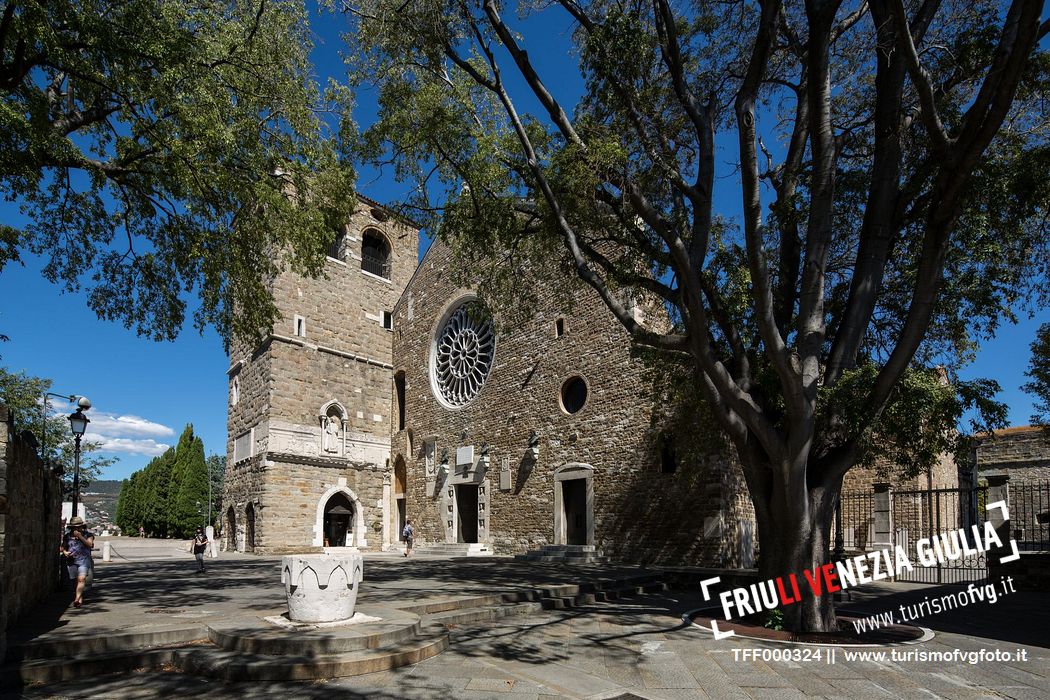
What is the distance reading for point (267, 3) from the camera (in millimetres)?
9359

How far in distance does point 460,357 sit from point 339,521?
6.64 meters

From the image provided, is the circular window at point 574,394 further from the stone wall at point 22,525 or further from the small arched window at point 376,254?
the stone wall at point 22,525

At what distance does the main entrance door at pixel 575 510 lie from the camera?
1570 centimetres

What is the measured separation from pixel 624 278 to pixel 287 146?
5287mm

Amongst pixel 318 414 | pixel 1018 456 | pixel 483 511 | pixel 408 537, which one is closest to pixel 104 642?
pixel 483 511

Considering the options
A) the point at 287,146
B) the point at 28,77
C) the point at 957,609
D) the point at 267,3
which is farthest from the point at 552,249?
the point at 957,609

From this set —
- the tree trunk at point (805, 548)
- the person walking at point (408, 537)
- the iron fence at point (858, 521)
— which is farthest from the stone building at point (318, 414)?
the tree trunk at point (805, 548)

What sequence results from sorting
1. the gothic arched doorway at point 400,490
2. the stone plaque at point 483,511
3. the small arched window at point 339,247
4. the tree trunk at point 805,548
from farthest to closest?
1. the small arched window at point 339,247
2. the gothic arched doorway at point 400,490
3. the stone plaque at point 483,511
4. the tree trunk at point 805,548

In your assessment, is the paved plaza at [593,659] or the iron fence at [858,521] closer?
the paved plaza at [593,659]

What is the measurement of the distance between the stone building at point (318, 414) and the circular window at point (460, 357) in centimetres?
274

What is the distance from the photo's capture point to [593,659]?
5.82 meters

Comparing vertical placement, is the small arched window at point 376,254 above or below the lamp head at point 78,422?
above

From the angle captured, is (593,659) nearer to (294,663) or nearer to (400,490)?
(294,663)

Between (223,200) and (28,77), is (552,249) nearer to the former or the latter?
(223,200)
